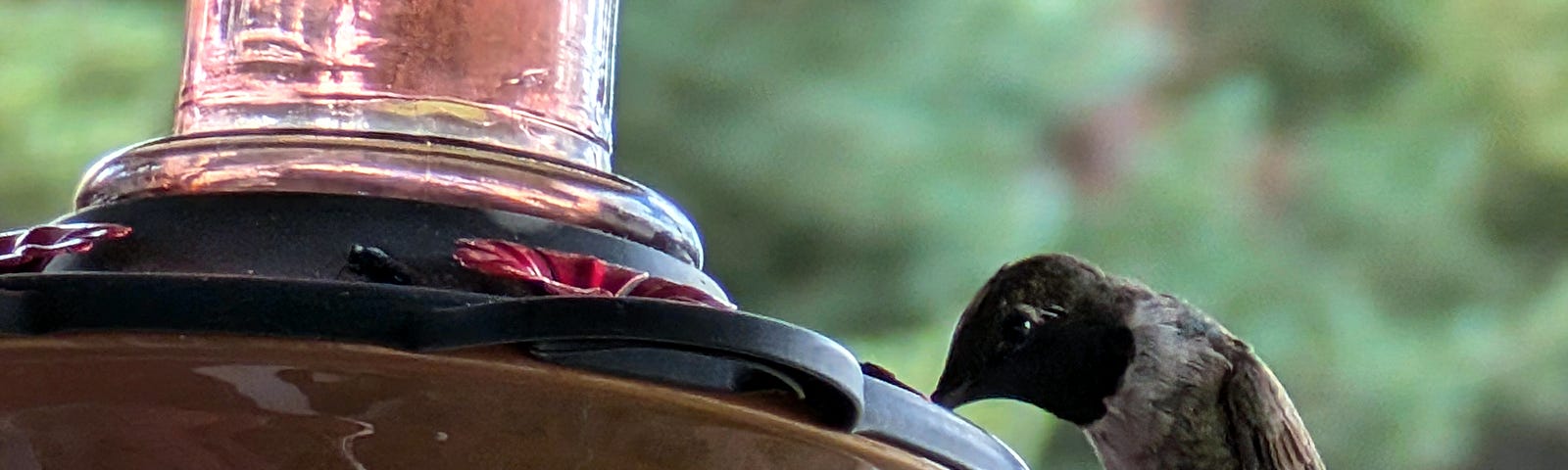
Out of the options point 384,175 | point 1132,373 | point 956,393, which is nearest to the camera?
point 384,175

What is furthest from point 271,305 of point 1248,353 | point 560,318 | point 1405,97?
point 1405,97

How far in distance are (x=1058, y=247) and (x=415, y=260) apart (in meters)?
2.82

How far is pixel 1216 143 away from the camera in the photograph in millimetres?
4020

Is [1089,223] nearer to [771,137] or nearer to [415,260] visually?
[771,137]

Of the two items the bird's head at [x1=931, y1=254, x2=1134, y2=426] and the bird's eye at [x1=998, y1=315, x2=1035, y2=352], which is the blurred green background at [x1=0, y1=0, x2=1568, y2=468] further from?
the bird's eye at [x1=998, y1=315, x2=1035, y2=352]

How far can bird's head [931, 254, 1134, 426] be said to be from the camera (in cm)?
229

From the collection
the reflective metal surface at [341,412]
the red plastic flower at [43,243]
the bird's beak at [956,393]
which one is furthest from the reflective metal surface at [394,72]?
the bird's beak at [956,393]

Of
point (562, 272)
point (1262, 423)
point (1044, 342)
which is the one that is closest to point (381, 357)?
point (562, 272)

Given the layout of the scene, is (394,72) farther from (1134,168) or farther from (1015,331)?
(1134,168)

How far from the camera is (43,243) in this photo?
40.3 inches

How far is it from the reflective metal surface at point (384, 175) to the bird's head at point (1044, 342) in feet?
3.53

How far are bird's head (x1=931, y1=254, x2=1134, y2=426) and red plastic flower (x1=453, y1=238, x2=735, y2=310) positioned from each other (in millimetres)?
1211

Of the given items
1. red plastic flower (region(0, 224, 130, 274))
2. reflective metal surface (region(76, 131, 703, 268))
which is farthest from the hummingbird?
red plastic flower (region(0, 224, 130, 274))

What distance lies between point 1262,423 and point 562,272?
156 cm
